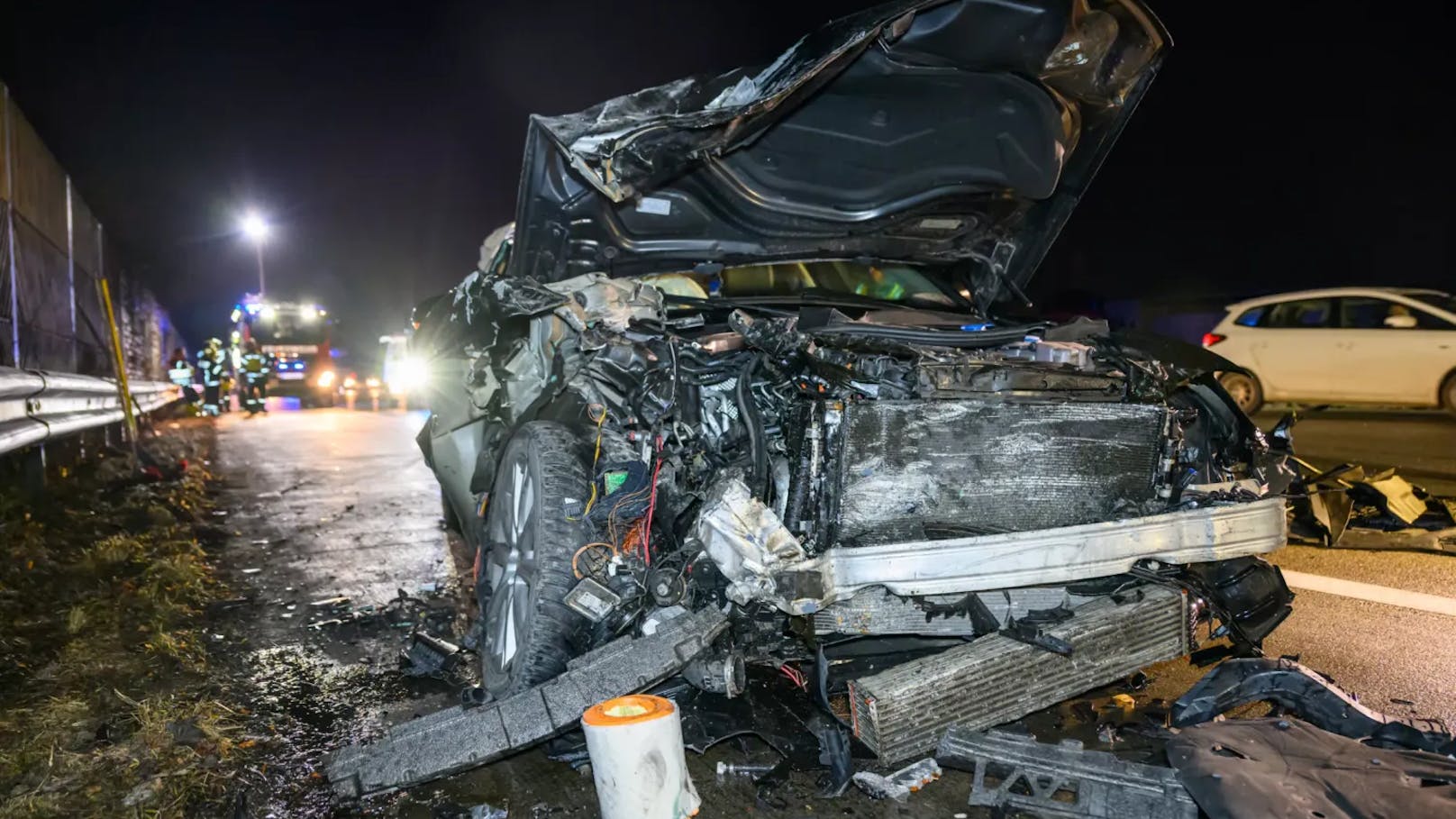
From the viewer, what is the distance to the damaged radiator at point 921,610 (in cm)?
246

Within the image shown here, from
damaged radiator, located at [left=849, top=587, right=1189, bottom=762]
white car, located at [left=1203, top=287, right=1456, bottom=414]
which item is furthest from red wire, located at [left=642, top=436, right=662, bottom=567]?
white car, located at [left=1203, top=287, right=1456, bottom=414]

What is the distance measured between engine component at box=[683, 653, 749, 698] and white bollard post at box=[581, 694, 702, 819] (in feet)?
1.31

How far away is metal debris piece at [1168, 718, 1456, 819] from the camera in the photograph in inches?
75.5

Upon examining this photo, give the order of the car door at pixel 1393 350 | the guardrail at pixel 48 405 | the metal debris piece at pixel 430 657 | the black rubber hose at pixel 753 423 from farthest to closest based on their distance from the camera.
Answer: the car door at pixel 1393 350 → the guardrail at pixel 48 405 → the metal debris piece at pixel 430 657 → the black rubber hose at pixel 753 423

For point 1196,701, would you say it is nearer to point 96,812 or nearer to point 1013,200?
point 1013,200

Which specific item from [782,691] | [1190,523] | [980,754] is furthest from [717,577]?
[1190,523]

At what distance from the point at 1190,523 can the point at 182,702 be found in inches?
143

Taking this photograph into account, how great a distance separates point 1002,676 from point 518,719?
4.73ft

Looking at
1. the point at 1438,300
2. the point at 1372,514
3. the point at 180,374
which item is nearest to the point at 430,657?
the point at 1372,514

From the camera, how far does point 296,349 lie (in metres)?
22.4

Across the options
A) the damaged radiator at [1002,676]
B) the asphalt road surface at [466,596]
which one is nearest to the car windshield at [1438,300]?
the asphalt road surface at [466,596]

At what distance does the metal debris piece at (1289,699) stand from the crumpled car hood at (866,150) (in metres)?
2.06

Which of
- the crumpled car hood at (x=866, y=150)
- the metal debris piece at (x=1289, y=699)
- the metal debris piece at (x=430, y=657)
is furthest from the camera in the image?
the metal debris piece at (x=430, y=657)

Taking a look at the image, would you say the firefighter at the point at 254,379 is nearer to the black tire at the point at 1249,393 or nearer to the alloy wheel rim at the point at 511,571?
the alloy wheel rim at the point at 511,571
